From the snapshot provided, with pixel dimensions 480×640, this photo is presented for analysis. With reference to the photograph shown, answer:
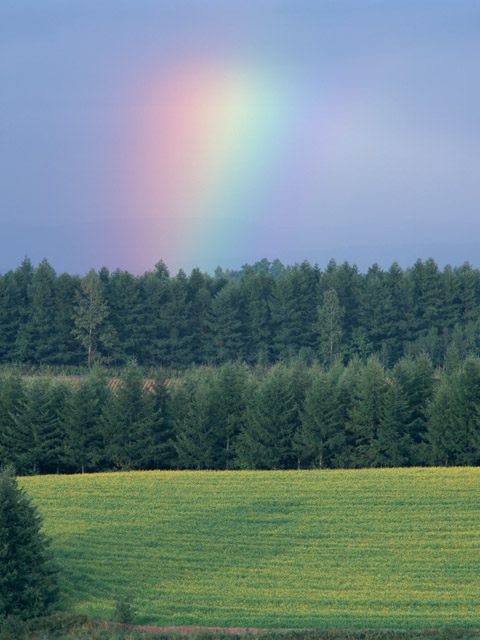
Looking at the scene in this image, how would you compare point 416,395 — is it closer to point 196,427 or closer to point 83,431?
point 196,427

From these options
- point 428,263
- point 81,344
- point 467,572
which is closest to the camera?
point 467,572

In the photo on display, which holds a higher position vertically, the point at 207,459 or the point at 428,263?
the point at 428,263

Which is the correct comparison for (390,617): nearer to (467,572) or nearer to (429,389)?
(467,572)

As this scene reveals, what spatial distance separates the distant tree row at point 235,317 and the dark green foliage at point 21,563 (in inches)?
2839

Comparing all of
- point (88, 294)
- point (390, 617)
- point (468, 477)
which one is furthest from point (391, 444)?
point (88, 294)

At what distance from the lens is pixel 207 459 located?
186 feet

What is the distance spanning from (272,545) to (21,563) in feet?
37.3

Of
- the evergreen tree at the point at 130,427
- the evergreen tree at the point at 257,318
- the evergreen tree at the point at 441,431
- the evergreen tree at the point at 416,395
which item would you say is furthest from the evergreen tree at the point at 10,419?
the evergreen tree at the point at 257,318

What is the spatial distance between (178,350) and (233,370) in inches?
1630

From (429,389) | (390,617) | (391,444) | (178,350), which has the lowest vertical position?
(390,617)

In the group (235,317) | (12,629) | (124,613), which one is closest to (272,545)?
(124,613)

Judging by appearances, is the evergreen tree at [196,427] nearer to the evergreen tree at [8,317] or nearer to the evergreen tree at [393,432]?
the evergreen tree at [393,432]

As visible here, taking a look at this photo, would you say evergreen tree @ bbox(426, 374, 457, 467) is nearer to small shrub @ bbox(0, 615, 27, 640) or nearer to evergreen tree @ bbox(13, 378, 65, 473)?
evergreen tree @ bbox(13, 378, 65, 473)

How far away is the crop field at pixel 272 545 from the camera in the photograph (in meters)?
25.6
